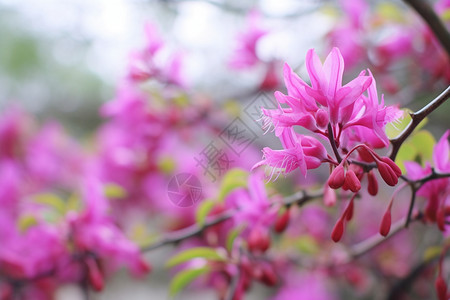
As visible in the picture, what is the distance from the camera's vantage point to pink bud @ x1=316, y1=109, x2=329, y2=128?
1.07ft

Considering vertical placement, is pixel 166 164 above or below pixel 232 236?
above

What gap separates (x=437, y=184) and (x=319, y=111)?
202 mm

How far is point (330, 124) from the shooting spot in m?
0.33

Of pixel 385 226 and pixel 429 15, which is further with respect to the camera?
pixel 429 15

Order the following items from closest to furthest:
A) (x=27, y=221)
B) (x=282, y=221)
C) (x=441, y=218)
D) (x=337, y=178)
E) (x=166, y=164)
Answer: (x=337, y=178) → (x=441, y=218) → (x=282, y=221) → (x=27, y=221) → (x=166, y=164)

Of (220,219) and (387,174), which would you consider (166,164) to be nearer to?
(220,219)

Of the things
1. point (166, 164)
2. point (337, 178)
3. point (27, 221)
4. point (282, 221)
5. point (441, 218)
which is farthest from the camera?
point (166, 164)

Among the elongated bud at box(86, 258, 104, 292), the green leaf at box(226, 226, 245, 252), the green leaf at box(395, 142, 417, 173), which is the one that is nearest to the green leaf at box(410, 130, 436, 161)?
the green leaf at box(395, 142, 417, 173)

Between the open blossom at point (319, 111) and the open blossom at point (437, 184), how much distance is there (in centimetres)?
12

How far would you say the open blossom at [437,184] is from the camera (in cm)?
43

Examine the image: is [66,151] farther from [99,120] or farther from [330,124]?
[330,124]

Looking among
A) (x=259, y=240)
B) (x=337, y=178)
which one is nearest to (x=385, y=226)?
(x=337, y=178)

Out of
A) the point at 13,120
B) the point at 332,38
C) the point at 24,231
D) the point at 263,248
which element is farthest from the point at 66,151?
the point at 263,248

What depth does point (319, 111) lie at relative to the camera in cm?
33
